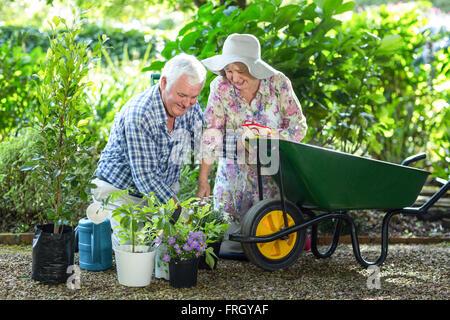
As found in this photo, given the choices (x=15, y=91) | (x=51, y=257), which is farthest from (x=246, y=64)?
(x=15, y=91)

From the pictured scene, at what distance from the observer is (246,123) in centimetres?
267

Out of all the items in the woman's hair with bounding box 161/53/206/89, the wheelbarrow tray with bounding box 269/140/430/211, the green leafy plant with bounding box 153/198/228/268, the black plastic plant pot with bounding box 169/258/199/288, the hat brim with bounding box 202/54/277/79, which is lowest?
the black plastic plant pot with bounding box 169/258/199/288

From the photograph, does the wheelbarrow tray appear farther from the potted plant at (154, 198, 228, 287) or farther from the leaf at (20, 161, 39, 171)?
the leaf at (20, 161, 39, 171)

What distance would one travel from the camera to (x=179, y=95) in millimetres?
2326

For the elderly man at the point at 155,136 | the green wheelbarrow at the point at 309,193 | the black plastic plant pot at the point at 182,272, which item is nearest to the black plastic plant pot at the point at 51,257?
the elderly man at the point at 155,136

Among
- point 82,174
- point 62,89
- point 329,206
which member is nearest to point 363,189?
point 329,206

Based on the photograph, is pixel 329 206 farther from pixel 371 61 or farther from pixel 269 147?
pixel 371 61

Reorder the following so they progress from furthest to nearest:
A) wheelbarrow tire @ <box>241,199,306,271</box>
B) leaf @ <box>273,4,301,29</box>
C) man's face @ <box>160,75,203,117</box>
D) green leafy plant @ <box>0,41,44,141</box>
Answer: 1. green leafy plant @ <box>0,41,44,141</box>
2. leaf @ <box>273,4,301,29</box>
3. wheelbarrow tire @ <box>241,199,306,271</box>
4. man's face @ <box>160,75,203,117</box>

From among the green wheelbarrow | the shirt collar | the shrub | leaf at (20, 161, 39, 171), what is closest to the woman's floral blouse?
the green wheelbarrow

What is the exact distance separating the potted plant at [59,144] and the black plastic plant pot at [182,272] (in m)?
0.47

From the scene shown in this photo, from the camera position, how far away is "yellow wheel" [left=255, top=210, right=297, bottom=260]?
8.54ft

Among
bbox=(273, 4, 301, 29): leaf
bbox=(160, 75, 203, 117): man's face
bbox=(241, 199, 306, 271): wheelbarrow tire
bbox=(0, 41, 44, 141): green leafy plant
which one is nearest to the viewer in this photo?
bbox=(160, 75, 203, 117): man's face

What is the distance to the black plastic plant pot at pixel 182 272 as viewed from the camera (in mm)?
2277

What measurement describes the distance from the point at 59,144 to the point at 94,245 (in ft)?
1.74
